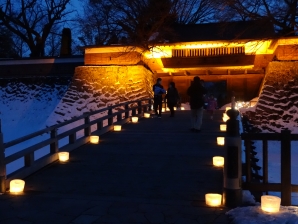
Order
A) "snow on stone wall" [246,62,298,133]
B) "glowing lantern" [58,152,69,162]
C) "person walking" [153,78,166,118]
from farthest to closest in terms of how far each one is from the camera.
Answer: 1. "snow on stone wall" [246,62,298,133]
2. "person walking" [153,78,166,118]
3. "glowing lantern" [58,152,69,162]

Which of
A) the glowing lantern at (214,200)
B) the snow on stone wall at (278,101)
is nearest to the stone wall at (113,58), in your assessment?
the snow on stone wall at (278,101)

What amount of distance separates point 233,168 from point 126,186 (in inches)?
80.8

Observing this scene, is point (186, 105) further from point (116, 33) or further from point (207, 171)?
point (207, 171)

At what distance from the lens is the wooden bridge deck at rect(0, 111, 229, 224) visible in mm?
4922

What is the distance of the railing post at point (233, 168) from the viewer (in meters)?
5.20

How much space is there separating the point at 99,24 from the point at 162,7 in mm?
4975

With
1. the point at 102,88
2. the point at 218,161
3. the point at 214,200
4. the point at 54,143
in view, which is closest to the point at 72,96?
the point at 102,88

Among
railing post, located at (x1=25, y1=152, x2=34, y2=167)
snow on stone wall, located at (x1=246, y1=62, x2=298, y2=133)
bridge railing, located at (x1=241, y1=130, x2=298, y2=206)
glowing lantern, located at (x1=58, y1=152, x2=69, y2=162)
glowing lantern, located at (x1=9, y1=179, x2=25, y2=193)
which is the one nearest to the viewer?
bridge railing, located at (x1=241, y1=130, x2=298, y2=206)

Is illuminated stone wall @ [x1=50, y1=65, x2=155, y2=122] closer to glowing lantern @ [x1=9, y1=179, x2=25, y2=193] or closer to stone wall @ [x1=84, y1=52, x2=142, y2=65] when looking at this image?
stone wall @ [x1=84, y1=52, x2=142, y2=65]

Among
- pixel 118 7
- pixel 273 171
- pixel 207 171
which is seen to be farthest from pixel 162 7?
pixel 207 171

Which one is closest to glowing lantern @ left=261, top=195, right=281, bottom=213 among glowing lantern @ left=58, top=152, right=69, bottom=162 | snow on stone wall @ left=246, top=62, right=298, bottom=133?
glowing lantern @ left=58, top=152, right=69, bottom=162

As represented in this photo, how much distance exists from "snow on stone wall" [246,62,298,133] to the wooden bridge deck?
11439mm

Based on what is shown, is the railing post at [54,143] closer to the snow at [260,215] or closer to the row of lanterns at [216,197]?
the row of lanterns at [216,197]

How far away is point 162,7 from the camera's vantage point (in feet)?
92.2
